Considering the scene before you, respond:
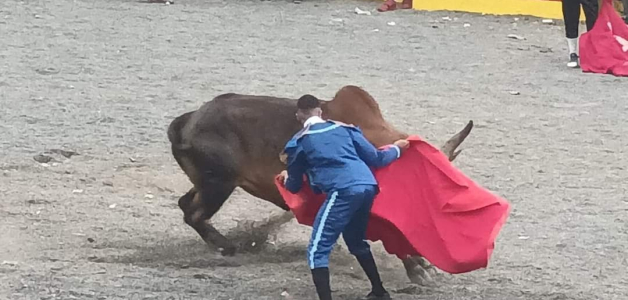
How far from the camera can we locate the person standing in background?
12594 mm

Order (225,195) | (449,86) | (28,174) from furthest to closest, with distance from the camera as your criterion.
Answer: (449,86), (28,174), (225,195)

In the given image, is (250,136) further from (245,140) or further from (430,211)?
(430,211)

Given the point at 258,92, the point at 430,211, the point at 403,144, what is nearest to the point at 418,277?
the point at 430,211

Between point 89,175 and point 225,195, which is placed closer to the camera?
point 225,195

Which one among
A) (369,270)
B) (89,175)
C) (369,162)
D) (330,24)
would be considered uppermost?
(369,162)

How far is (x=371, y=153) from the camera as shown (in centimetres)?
550

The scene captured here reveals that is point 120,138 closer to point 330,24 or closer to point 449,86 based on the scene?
point 449,86

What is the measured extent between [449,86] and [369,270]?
646 cm

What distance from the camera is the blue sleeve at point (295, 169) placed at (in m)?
5.44

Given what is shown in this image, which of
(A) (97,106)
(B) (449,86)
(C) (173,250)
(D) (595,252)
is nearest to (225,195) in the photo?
(C) (173,250)

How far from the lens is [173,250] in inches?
263

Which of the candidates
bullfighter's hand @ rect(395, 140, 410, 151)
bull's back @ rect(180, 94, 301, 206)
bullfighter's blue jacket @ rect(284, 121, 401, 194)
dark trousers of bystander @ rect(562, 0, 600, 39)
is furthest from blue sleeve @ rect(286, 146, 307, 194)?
dark trousers of bystander @ rect(562, 0, 600, 39)

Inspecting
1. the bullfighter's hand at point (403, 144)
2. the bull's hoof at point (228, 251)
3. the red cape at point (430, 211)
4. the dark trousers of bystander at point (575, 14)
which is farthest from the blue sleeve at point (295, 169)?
the dark trousers of bystander at point (575, 14)

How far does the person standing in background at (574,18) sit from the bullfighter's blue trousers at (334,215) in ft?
25.5
